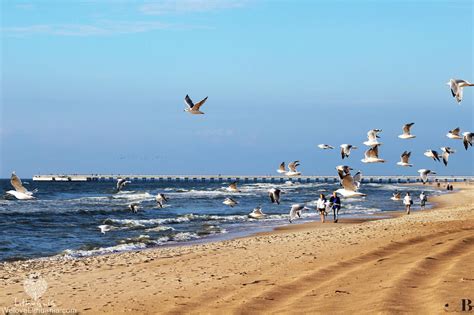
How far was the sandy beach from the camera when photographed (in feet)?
29.2

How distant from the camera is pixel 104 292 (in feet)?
36.6

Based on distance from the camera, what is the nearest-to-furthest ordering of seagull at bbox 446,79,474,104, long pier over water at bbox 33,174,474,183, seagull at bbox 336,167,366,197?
seagull at bbox 446,79,474,104 < seagull at bbox 336,167,366,197 < long pier over water at bbox 33,174,474,183

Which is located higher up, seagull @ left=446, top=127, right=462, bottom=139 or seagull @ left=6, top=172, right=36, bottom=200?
seagull @ left=446, top=127, right=462, bottom=139

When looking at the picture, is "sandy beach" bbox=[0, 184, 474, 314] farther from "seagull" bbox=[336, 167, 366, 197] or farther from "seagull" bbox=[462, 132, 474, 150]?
"seagull" bbox=[462, 132, 474, 150]

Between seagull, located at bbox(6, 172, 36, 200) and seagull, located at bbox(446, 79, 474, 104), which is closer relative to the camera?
seagull, located at bbox(6, 172, 36, 200)

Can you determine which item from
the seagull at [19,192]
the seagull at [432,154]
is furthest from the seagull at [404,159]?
the seagull at [19,192]

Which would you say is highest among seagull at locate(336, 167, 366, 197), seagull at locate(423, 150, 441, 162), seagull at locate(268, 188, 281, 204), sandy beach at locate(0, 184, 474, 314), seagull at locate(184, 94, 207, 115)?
seagull at locate(184, 94, 207, 115)

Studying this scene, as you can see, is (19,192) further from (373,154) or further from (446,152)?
(446,152)

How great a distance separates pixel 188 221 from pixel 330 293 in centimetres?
2435

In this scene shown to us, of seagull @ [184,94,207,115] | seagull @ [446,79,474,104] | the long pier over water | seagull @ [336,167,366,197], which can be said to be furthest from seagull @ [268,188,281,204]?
the long pier over water

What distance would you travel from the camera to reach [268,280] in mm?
11250

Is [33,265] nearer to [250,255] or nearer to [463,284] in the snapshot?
[250,255]

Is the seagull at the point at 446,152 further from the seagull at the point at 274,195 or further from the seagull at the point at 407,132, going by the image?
the seagull at the point at 274,195

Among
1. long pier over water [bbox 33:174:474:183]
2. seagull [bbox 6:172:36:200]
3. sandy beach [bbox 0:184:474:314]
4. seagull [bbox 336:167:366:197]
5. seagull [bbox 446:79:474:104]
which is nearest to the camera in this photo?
sandy beach [bbox 0:184:474:314]
